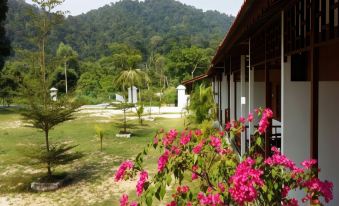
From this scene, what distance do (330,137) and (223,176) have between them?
3350 mm

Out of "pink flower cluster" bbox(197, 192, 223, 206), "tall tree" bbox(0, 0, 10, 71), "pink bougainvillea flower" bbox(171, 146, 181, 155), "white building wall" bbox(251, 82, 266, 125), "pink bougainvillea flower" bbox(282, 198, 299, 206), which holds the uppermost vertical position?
"tall tree" bbox(0, 0, 10, 71)

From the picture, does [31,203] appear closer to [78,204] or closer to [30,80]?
[78,204]

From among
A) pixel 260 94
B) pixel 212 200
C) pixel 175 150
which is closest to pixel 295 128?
pixel 175 150

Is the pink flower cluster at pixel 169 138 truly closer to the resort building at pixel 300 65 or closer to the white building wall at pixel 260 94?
the resort building at pixel 300 65

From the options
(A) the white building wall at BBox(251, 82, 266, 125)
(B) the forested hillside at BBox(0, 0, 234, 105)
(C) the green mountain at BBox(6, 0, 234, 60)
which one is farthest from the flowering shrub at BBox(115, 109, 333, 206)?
(C) the green mountain at BBox(6, 0, 234, 60)

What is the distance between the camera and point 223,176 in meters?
3.54

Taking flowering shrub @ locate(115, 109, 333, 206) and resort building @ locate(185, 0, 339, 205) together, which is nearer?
flowering shrub @ locate(115, 109, 333, 206)

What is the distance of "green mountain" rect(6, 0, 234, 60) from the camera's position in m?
95.3

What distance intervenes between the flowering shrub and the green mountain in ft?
238

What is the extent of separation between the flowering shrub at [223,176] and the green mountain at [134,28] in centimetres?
7264

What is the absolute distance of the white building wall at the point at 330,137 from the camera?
5949mm

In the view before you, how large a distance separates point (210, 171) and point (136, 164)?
0.76 meters

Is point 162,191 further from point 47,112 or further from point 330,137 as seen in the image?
point 47,112

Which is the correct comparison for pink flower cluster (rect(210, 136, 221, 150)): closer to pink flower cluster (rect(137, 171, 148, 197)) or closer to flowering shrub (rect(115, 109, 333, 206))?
flowering shrub (rect(115, 109, 333, 206))
